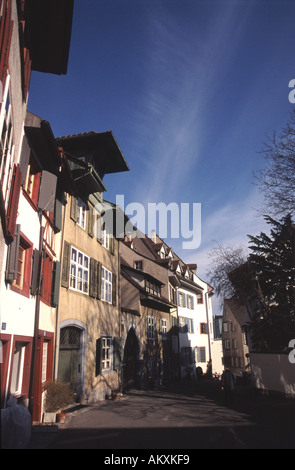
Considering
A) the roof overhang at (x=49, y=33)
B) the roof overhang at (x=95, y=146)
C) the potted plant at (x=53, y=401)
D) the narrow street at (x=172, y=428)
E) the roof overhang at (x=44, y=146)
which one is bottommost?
the narrow street at (x=172, y=428)

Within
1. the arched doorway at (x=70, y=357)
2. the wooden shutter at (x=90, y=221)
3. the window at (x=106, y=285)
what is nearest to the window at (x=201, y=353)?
the window at (x=106, y=285)

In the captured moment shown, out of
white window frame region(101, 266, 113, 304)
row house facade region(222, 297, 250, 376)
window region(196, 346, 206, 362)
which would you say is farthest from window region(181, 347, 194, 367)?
white window frame region(101, 266, 113, 304)

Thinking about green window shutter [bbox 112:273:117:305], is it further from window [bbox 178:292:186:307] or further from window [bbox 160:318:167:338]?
window [bbox 178:292:186:307]

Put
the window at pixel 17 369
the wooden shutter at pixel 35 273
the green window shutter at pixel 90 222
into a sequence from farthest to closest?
the green window shutter at pixel 90 222
the wooden shutter at pixel 35 273
the window at pixel 17 369

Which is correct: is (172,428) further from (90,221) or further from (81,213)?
(90,221)

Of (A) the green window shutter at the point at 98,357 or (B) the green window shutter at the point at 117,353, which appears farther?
(B) the green window shutter at the point at 117,353

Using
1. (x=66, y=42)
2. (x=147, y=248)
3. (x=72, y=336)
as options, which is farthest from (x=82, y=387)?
(x=147, y=248)

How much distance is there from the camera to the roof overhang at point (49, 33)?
8.18 meters

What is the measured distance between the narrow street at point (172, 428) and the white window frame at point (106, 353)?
276cm

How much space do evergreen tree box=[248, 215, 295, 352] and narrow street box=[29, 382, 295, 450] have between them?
6.82m

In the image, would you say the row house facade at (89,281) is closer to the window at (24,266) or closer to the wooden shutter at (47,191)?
the wooden shutter at (47,191)

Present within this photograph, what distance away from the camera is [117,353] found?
18656mm

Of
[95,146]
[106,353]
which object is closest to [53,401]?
[106,353]
